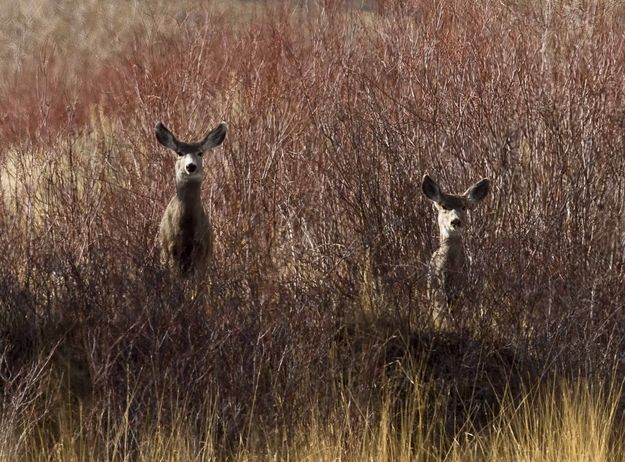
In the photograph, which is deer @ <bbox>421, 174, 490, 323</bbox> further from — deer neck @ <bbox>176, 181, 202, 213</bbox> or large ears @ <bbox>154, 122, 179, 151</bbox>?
large ears @ <bbox>154, 122, 179, 151</bbox>

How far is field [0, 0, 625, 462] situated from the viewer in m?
6.19

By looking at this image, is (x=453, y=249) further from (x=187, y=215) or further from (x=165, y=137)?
(x=165, y=137)

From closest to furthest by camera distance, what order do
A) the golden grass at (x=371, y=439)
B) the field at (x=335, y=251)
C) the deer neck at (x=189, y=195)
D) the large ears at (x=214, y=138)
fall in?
the golden grass at (x=371, y=439)
the field at (x=335, y=251)
the deer neck at (x=189, y=195)
the large ears at (x=214, y=138)

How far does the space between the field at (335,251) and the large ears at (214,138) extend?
0.41 meters

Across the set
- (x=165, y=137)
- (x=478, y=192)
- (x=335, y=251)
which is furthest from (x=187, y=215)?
(x=478, y=192)

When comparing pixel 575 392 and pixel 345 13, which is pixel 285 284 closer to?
pixel 575 392

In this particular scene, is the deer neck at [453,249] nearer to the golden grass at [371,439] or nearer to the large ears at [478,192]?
the large ears at [478,192]

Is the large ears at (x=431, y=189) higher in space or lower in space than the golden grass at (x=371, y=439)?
higher

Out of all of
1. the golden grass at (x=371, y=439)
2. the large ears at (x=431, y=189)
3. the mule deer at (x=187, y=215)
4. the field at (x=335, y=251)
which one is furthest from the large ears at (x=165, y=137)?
the golden grass at (x=371, y=439)

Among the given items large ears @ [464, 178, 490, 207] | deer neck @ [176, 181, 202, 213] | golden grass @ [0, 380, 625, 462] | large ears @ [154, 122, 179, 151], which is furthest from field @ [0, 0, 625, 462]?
large ears @ [154, 122, 179, 151]

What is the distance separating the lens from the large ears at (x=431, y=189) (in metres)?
7.71

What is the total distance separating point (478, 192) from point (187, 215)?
187 cm

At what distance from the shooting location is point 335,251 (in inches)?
312

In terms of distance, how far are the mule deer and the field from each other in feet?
0.96
